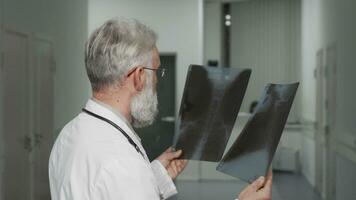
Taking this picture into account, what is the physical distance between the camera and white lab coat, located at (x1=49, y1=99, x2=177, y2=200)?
31.9 inches

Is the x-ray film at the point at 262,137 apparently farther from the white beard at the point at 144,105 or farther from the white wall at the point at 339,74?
the white wall at the point at 339,74

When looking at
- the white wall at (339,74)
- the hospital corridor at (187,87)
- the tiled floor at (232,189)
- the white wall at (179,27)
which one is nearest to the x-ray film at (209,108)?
the hospital corridor at (187,87)

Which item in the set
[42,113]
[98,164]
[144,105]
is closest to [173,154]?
[144,105]

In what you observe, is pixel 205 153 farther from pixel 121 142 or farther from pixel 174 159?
pixel 121 142

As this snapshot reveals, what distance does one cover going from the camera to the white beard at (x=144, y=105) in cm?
97

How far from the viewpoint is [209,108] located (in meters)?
1.15

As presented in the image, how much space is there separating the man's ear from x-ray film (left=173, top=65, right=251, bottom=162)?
20 centimetres

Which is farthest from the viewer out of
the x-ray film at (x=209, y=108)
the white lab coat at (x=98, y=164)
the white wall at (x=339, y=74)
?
the white wall at (x=339, y=74)

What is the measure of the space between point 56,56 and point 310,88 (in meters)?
3.42

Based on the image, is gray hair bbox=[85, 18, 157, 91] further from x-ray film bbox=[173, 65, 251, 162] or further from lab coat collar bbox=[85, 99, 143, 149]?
x-ray film bbox=[173, 65, 251, 162]

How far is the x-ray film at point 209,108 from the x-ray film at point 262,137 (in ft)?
0.25

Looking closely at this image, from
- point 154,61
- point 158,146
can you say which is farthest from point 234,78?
point 158,146

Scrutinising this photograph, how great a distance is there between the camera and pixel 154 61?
961 millimetres

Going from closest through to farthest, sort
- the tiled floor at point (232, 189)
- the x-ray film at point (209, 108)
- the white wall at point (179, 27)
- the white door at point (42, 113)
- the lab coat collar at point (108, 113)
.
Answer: the lab coat collar at point (108, 113) → the x-ray film at point (209, 108) → the white door at point (42, 113) → the tiled floor at point (232, 189) → the white wall at point (179, 27)
